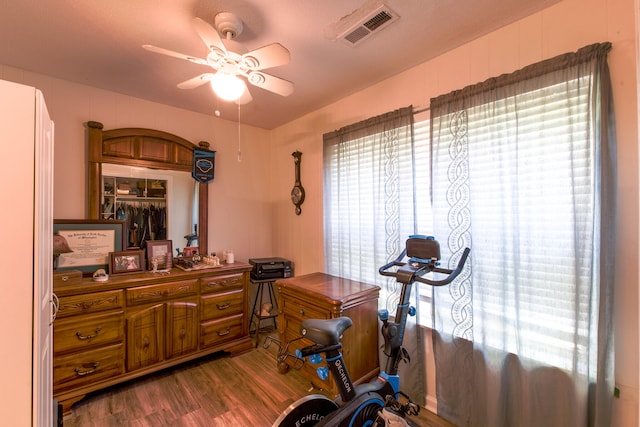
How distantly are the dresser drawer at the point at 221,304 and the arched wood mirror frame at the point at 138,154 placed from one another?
0.67 meters

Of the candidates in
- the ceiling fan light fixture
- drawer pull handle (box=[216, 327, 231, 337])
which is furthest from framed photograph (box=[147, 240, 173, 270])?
the ceiling fan light fixture

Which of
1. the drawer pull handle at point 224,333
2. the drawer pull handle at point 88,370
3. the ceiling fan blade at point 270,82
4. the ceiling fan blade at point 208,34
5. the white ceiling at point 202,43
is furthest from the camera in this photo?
the drawer pull handle at point 224,333

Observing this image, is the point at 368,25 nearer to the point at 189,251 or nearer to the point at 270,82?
the point at 270,82

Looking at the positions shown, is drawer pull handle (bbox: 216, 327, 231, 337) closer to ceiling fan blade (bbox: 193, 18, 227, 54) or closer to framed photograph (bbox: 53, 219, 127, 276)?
framed photograph (bbox: 53, 219, 127, 276)

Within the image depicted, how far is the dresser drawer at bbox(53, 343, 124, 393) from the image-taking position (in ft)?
6.45

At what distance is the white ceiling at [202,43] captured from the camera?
60.1 inches

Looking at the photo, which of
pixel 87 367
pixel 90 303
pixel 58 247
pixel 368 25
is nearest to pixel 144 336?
pixel 87 367

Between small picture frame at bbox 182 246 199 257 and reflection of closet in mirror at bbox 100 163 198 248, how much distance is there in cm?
7

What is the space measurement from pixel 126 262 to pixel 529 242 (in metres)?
3.15

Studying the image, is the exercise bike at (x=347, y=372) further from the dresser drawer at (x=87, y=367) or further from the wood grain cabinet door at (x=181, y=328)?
the dresser drawer at (x=87, y=367)

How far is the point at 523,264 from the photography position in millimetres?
1560

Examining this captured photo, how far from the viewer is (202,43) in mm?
1861

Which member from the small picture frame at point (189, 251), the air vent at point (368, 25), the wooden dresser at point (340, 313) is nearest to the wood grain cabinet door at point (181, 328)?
the small picture frame at point (189, 251)

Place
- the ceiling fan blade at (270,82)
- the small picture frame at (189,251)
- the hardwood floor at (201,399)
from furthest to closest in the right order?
the small picture frame at (189,251)
the hardwood floor at (201,399)
the ceiling fan blade at (270,82)
